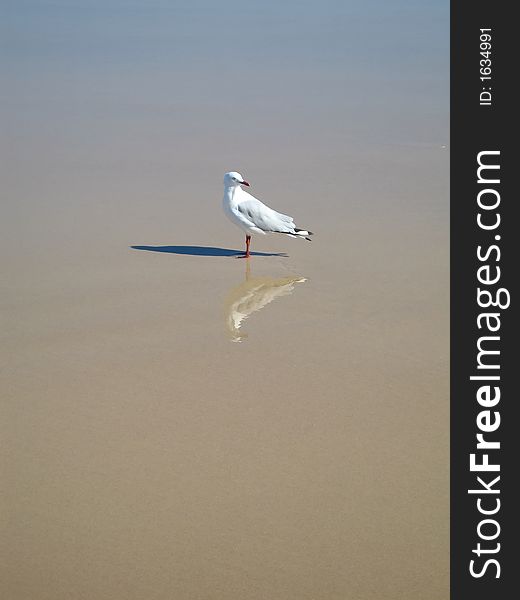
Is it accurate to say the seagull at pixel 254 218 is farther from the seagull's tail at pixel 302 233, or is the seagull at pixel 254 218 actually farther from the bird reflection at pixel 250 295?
the bird reflection at pixel 250 295

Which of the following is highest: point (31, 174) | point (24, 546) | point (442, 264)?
point (31, 174)

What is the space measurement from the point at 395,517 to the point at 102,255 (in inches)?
130

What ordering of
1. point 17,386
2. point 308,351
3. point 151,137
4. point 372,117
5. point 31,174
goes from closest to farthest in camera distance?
point 17,386
point 308,351
point 31,174
point 151,137
point 372,117

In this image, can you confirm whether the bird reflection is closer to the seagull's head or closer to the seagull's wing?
the seagull's wing

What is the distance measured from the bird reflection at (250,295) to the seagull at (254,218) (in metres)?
0.35

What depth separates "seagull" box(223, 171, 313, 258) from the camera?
22.1ft

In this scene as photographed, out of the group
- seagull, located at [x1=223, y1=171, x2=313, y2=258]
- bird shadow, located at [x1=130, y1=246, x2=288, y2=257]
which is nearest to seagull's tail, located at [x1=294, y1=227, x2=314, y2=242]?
seagull, located at [x1=223, y1=171, x2=313, y2=258]

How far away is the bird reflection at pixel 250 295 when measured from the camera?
5.57 metres

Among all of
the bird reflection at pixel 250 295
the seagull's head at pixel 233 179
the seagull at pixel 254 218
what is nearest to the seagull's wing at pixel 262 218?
the seagull at pixel 254 218

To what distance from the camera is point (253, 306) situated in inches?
229

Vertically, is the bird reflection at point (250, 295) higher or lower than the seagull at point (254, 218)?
lower

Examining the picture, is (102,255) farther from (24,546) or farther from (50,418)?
(24,546)

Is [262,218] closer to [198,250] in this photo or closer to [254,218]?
[254,218]

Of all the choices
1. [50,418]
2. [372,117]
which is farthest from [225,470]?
[372,117]
